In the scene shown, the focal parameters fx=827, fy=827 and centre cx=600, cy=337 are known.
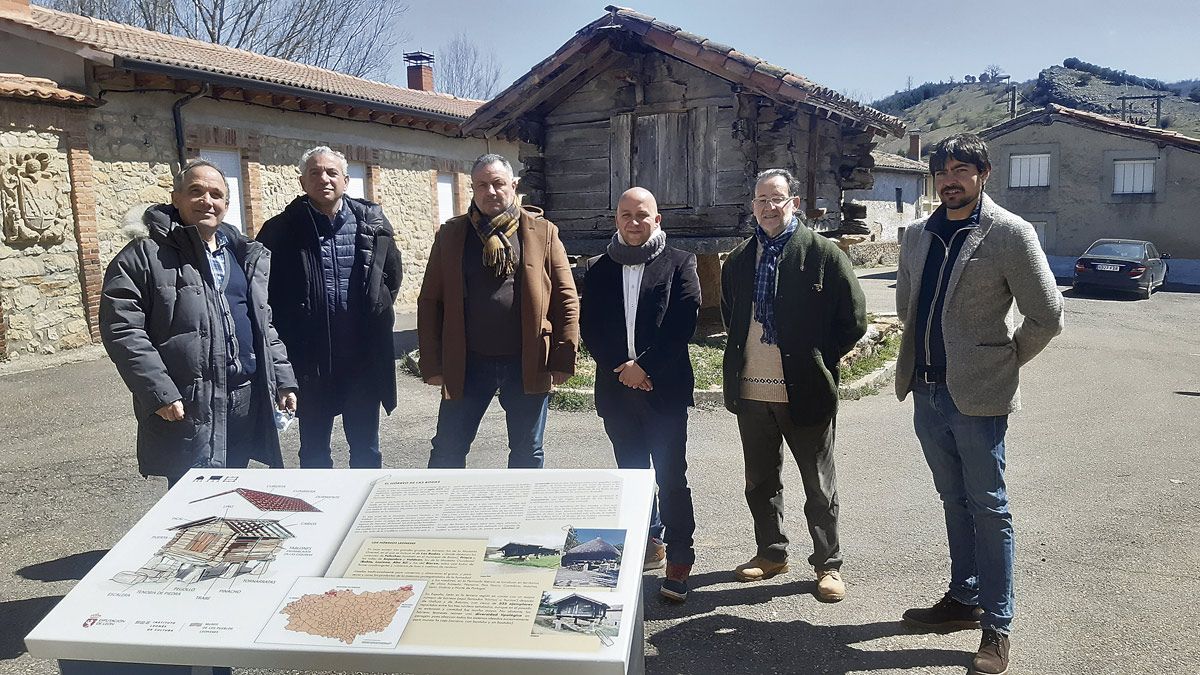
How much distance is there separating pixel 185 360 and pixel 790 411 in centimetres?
254

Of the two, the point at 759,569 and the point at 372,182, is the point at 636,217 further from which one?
the point at 372,182

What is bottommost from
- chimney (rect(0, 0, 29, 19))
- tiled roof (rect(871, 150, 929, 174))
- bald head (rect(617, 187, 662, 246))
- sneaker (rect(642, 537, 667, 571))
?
sneaker (rect(642, 537, 667, 571))

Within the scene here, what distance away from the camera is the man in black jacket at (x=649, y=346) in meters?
3.75

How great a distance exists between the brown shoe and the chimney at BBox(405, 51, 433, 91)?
66.5 feet

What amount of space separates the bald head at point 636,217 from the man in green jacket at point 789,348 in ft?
1.29

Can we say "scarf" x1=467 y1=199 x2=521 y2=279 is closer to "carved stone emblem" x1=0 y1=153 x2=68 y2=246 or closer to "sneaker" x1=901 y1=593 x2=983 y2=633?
"sneaker" x1=901 y1=593 x2=983 y2=633

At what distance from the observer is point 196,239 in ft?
11.1

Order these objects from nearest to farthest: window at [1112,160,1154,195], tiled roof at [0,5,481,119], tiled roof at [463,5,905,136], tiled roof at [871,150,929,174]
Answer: tiled roof at [463,5,905,136]
tiled roof at [0,5,481,119]
window at [1112,160,1154,195]
tiled roof at [871,150,929,174]

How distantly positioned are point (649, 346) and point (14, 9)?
468 inches

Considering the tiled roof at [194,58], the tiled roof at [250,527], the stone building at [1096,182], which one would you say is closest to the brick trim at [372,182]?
the tiled roof at [194,58]

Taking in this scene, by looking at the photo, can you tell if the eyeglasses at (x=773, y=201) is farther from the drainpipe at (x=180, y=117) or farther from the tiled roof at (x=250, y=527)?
the drainpipe at (x=180, y=117)

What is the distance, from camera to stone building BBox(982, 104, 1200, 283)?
2548cm

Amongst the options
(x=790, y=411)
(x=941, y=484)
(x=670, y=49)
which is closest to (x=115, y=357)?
(x=790, y=411)

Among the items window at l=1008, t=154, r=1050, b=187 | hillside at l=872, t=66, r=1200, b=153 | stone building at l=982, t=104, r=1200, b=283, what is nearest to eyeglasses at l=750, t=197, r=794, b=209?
stone building at l=982, t=104, r=1200, b=283
